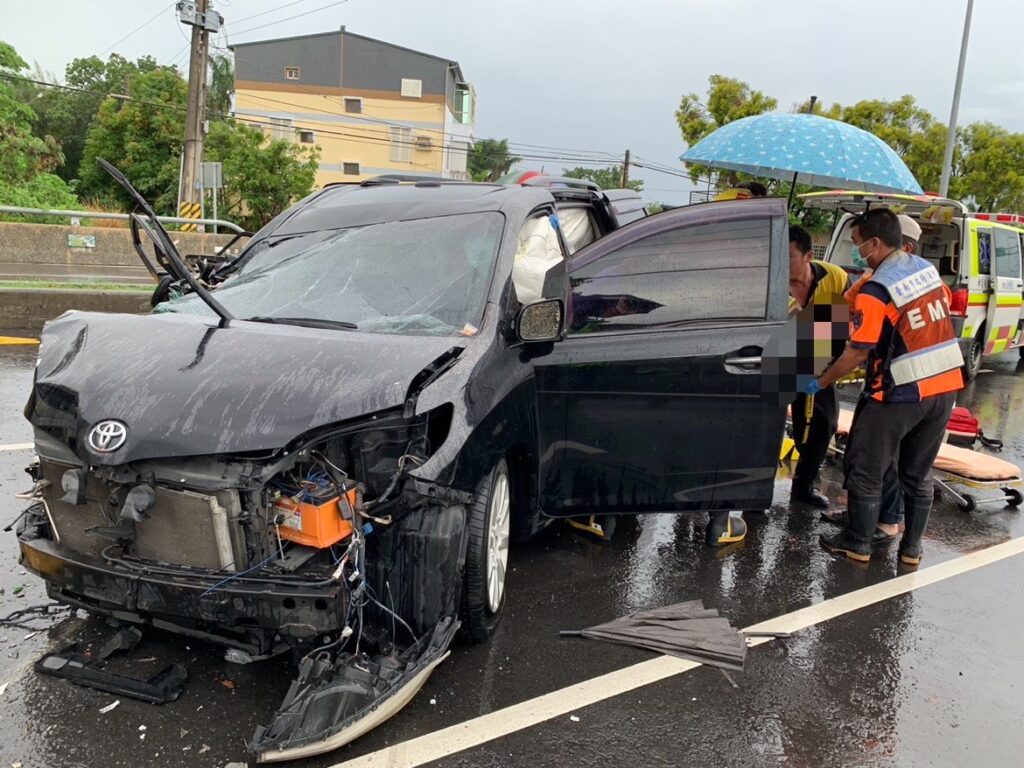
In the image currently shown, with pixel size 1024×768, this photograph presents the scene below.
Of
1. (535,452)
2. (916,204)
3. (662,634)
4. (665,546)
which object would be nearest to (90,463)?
(535,452)

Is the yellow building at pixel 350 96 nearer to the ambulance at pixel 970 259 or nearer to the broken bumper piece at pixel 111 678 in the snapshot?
the ambulance at pixel 970 259

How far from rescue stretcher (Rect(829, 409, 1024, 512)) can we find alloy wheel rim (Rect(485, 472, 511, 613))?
3097mm

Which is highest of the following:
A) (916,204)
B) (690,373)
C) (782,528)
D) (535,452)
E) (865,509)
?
(916,204)

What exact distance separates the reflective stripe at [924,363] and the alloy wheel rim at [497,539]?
2292mm

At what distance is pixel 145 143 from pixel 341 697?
129 feet

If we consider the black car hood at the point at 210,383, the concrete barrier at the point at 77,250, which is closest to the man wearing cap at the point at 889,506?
the black car hood at the point at 210,383

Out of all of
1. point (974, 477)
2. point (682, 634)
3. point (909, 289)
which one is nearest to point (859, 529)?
point (909, 289)

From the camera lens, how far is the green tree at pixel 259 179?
28.2 metres

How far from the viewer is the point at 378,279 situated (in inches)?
139

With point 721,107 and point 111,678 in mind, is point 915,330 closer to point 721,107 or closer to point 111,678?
point 111,678

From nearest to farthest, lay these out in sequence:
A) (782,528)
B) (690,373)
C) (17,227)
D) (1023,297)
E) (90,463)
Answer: (90,463), (690,373), (782,528), (1023,297), (17,227)

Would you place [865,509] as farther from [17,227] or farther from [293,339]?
[17,227]

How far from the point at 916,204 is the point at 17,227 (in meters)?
15.5

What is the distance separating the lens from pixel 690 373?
3.72 meters
